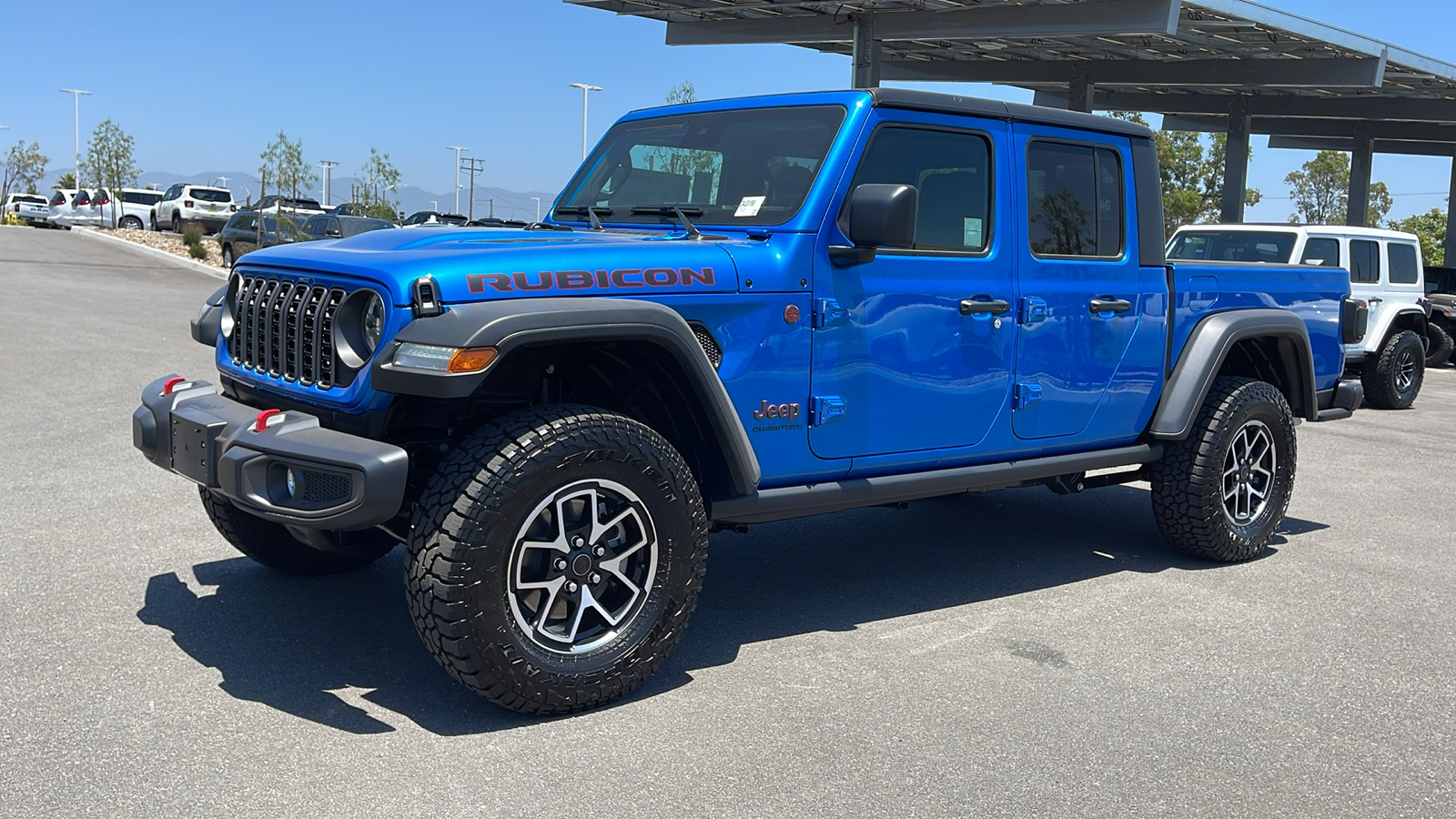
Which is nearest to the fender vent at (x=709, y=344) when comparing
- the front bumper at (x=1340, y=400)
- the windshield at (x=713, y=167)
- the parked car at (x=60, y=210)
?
the windshield at (x=713, y=167)

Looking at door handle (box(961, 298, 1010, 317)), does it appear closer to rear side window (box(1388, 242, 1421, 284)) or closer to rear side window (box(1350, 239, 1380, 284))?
rear side window (box(1350, 239, 1380, 284))

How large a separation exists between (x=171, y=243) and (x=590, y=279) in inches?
1290

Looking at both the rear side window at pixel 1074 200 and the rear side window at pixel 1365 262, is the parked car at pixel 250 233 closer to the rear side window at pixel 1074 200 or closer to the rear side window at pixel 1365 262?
the rear side window at pixel 1365 262

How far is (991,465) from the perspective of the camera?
5.20 meters

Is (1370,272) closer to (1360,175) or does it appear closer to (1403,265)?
(1403,265)

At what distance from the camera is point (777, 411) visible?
442 centimetres

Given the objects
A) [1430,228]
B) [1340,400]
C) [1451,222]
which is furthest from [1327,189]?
[1340,400]

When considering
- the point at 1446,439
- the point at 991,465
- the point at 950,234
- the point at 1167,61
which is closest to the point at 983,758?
the point at 991,465

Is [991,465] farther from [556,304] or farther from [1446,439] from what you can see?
[1446,439]

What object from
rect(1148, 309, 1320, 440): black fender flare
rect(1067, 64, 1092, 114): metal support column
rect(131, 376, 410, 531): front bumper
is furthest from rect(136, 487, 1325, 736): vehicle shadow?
rect(1067, 64, 1092, 114): metal support column

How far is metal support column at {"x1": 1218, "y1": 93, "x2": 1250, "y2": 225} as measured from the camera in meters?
25.6

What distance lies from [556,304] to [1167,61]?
21182mm

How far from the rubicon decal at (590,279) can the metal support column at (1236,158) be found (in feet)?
79.2

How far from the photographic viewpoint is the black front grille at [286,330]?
3959 millimetres
